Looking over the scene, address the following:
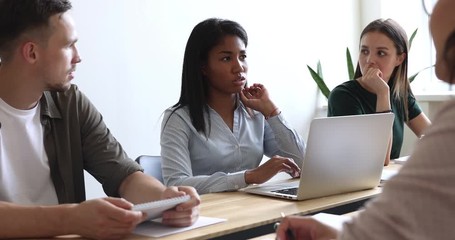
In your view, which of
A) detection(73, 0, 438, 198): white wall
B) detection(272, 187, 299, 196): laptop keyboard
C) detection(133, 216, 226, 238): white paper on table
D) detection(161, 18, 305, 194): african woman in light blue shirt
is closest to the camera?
detection(133, 216, 226, 238): white paper on table

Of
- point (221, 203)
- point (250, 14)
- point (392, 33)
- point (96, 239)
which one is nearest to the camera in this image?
point (96, 239)

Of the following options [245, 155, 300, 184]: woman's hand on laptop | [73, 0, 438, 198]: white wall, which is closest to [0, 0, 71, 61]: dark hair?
[245, 155, 300, 184]: woman's hand on laptop

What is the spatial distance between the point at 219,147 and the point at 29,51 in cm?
78

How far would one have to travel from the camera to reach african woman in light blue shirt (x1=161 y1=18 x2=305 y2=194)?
224 cm

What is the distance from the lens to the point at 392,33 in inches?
108

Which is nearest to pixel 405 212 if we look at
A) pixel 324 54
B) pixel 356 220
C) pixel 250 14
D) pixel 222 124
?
pixel 356 220

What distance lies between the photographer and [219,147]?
7.47ft

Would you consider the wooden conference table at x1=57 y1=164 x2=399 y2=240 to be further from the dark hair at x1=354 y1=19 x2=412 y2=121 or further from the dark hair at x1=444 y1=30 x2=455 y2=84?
the dark hair at x1=354 y1=19 x2=412 y2=121

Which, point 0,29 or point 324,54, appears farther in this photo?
point 324,54

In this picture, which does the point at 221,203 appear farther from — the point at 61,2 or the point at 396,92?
the point at 396,92

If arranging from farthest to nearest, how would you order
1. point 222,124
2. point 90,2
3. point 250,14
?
1. point 250,14
2. point 90,2
3. point 222,124

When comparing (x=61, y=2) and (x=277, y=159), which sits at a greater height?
(x=61, y=2)

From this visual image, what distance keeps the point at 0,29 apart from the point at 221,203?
0.79 m

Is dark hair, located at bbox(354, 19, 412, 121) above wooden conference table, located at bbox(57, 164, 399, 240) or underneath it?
above
